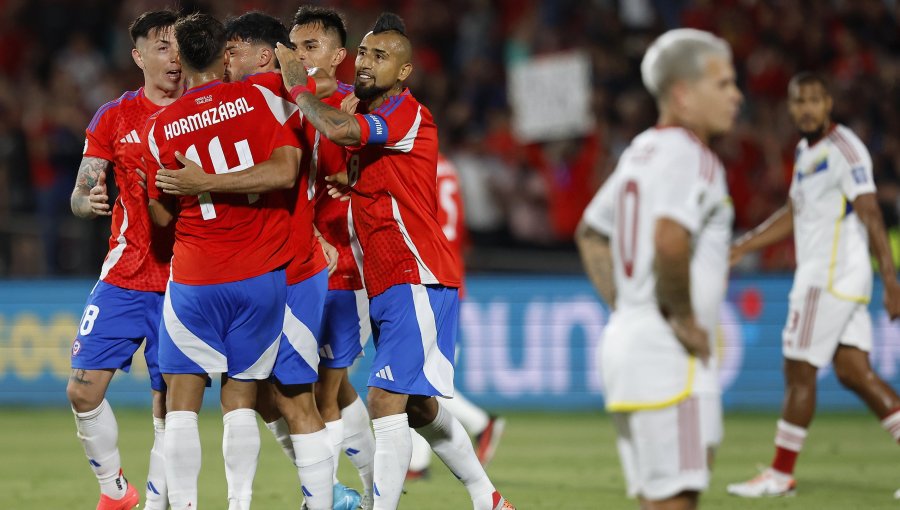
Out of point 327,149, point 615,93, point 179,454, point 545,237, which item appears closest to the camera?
point 179,454

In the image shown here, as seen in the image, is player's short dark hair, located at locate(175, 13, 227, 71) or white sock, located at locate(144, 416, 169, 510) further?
white sock, located at locate(144, 416, 169, 510)

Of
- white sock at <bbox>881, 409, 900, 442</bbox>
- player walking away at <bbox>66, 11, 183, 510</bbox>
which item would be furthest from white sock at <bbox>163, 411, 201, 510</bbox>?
white sock at <bbox>881, 409, 900, 442</bbox>

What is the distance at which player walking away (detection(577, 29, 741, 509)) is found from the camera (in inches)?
186

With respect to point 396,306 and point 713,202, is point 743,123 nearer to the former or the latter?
point 396,306

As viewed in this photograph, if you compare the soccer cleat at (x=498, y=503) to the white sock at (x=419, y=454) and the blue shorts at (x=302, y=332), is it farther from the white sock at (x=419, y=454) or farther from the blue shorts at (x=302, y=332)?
the white sock at (x=419, y=454)

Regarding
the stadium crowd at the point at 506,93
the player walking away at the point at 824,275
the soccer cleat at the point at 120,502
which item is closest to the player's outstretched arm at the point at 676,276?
the soccer cleat at the point at 120,502

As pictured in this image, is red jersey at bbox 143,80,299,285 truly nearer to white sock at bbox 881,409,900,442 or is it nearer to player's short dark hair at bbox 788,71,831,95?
player's short dark hair at bbox 788,71,831,95

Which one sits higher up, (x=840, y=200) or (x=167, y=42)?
(x=167, y=42)

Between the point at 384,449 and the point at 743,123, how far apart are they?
438 inches

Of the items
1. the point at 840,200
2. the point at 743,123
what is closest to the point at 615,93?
the point at 743,123

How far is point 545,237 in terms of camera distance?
626 inches

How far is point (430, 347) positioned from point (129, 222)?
1.86 m

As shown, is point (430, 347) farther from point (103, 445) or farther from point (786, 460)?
point (786, 460)

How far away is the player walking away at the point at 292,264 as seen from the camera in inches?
241
